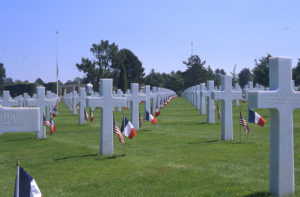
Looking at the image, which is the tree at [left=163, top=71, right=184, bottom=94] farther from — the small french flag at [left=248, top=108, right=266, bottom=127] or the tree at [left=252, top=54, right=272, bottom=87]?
the small french flag at [left=248, top=108, right=266, bottom=127]

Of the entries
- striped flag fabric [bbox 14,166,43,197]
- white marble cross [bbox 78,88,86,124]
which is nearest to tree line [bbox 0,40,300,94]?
white marble cross [bbox 78,88,86,124]

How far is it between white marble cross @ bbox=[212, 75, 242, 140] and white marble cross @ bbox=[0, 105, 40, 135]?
1000 centimetres

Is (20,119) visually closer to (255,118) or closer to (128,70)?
(255,118)

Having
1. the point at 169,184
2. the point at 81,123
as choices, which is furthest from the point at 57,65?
the point at 169,184

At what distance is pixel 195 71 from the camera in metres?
78.8

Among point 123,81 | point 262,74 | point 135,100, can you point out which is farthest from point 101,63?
point 135,100

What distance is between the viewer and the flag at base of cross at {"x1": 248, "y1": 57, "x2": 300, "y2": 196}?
21.2ft

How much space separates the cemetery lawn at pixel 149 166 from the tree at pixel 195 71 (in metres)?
63.6

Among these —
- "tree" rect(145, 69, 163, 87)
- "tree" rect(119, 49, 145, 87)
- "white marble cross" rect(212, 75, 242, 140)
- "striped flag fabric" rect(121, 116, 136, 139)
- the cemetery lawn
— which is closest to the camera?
the cemetery lawn

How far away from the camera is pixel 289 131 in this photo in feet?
→ 21.6

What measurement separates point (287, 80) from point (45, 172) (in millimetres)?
5988

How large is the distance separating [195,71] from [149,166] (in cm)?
7051

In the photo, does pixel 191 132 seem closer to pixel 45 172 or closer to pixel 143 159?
pixel 143 159

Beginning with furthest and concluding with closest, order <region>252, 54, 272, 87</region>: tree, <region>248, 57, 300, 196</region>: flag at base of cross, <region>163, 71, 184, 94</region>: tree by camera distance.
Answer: <region>163, 71, 184, 94</region>: tree
<region>252, 54, 272, 87</region>: tree
<region>248, 57, 300, 196</region>: flag at base of cross
